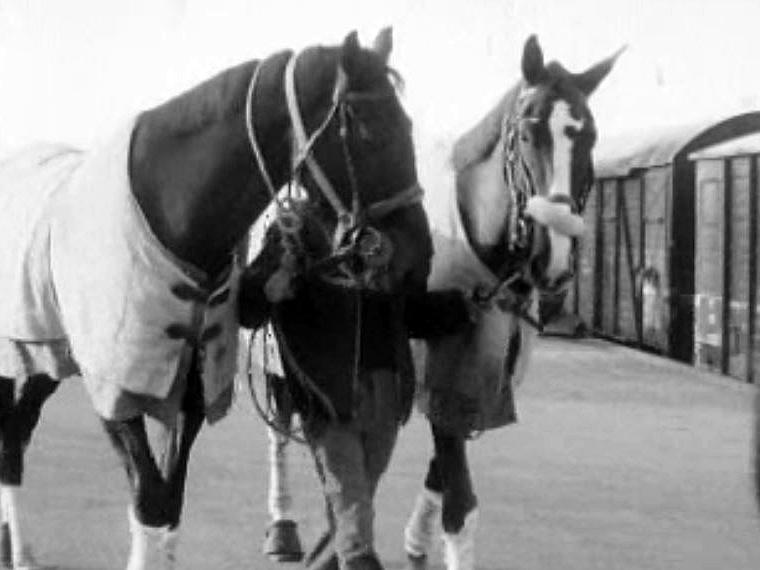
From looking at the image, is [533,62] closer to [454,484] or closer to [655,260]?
[454,484]

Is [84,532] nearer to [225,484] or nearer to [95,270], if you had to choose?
[225,484]

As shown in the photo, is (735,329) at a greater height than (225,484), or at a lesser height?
lesser

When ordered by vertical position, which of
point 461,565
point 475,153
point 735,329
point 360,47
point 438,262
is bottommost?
point 735,329

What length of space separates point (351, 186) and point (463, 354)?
38.7 inches

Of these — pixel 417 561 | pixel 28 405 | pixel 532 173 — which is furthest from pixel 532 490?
pixel 532 173

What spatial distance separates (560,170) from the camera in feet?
16.5

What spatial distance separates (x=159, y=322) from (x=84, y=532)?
2919 mm

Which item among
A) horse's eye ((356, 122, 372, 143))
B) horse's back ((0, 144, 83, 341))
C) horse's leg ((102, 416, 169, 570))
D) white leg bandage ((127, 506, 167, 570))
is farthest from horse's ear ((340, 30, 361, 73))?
white leg bandage ((127, 506, 167, 570))

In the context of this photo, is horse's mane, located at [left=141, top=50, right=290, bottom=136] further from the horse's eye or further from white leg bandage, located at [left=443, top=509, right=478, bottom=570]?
white leg bandage, located at [left=443, top=509, right=478, bottom=570]

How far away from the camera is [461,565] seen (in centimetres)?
552

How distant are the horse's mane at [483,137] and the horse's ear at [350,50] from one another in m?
0.97

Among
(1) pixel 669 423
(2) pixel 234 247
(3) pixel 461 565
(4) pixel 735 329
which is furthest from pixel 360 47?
(4) pixel 735 329

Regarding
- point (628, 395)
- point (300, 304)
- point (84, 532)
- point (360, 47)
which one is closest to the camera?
point (360, 47)

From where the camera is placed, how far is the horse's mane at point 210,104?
4.75 metres
